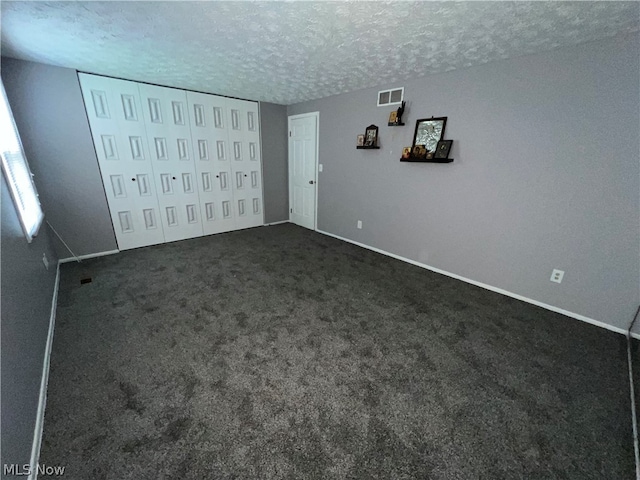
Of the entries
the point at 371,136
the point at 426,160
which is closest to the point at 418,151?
the point at 426,160

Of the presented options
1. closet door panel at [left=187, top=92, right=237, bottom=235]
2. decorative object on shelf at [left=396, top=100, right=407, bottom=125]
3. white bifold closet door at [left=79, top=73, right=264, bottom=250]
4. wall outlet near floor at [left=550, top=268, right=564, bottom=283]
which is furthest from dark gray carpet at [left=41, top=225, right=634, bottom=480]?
decorative object on shelf at [left=396, top=100, right=407, bottom=125]

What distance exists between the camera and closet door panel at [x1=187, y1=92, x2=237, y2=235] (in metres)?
3.76

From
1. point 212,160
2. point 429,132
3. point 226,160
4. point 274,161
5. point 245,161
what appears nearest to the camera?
point 429,132

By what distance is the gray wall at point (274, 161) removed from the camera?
4.45 m

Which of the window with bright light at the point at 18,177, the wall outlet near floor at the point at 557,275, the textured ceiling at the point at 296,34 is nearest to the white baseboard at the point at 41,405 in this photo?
the window with bright light at the point at 18,177

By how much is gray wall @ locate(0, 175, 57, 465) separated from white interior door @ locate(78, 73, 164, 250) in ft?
5.11

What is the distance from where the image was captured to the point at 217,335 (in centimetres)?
197

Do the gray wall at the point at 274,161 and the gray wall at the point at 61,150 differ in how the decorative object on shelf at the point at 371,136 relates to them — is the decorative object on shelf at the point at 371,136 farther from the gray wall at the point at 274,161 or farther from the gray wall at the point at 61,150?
the gray wall at the point at 61,150

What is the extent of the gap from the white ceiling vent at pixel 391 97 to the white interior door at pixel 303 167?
1205 mm

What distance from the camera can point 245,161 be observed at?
14.4 ft

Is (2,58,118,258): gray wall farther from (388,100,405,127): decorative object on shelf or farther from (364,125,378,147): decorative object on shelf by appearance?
(388,100,405,127): decorative object on shelf

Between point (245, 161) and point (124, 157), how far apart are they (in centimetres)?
169

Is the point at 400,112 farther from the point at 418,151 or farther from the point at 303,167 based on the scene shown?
the point at 303,167

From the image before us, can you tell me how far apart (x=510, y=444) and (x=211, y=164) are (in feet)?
14.7
